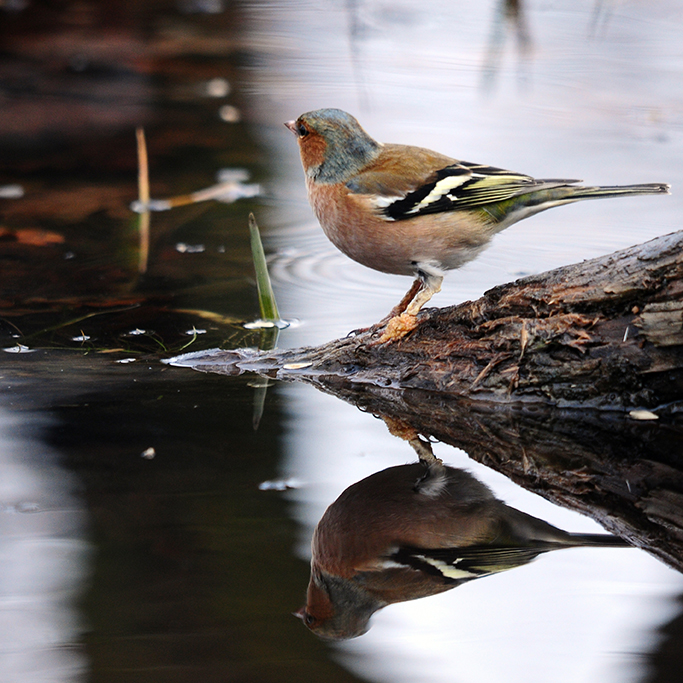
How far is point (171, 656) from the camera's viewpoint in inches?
95.0

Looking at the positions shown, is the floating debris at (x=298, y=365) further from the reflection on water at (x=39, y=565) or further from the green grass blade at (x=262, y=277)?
the reflection on water at (x=39, y=565)

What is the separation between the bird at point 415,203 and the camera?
4.25 metres

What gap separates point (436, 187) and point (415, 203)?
16 cm

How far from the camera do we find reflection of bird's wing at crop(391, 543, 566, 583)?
2832 millimetres

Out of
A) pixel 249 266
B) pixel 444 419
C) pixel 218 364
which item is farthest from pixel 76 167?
pixel 444 419

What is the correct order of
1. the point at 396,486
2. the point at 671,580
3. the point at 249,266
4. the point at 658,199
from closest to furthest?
the point at 671,580, the point at 396,486, the point at 249,266, the point at 658,199

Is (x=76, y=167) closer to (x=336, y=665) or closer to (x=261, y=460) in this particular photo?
(x=261, y=460)

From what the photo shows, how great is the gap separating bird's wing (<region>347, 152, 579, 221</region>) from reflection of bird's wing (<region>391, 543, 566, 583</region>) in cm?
179

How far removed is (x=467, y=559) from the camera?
2893 millimetres

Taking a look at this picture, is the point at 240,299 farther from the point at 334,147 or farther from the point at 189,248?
the point at 334,147

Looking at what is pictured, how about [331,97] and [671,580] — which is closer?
[671,580]

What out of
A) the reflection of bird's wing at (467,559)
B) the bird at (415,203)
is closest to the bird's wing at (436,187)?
the bird at (415,203)

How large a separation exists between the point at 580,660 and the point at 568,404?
5.34ft

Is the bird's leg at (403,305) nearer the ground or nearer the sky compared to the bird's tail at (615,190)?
nearer the ground
